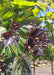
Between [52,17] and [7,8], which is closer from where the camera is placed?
[7,8]

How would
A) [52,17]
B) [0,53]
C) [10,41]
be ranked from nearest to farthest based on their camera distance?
[10,41], [0,53], [52,17]

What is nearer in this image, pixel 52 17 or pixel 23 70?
pixel 23 70

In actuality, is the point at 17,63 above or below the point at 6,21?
below

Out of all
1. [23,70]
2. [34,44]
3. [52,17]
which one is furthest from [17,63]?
[52,17]

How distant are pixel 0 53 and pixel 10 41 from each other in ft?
0.47

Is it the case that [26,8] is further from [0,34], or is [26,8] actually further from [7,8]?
[0,34]

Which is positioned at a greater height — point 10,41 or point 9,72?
point 10,41

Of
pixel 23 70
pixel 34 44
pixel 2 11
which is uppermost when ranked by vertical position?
pixel 2 11

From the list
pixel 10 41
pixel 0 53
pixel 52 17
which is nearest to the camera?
pixel 10 41

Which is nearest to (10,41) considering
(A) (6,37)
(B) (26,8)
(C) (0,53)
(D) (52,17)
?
(A) (6,37)

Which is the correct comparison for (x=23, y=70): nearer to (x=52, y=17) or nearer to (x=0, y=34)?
(x=0, y=34)

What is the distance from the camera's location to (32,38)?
1.45 ft

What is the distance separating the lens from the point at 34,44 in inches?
18.2

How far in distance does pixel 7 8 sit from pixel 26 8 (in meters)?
0.10
